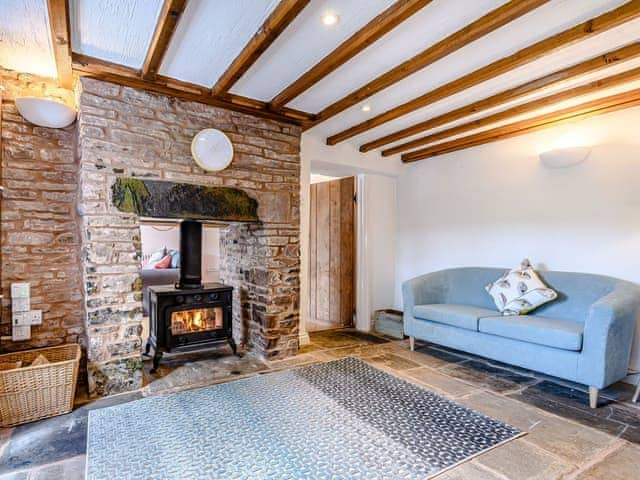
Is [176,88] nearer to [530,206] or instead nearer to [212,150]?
[212,150]

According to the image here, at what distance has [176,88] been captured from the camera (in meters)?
2.71

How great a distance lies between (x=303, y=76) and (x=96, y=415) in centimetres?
270

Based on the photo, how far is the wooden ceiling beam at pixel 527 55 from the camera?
1.77 metres

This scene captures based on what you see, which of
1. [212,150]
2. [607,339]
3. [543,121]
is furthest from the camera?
[543,121]

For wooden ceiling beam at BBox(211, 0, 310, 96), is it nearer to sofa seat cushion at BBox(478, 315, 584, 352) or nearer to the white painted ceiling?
the white painted ceiling

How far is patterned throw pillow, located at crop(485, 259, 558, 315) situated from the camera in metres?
3.06

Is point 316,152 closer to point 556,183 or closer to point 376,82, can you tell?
point 376,82

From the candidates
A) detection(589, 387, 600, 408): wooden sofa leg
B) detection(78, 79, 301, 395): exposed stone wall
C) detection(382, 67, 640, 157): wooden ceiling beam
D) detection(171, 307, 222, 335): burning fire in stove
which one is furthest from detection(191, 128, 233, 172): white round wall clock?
detection(589, 387, 600, 408): wooden sofa leg

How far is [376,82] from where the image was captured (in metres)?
2.59

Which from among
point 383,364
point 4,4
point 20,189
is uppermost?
point 4,4

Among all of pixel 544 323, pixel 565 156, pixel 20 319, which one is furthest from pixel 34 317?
pixel 565 156

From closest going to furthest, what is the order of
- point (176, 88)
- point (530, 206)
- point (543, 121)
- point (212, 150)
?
point (176, 88) < point (212, 150) < point (543, 121) < point (530, 206)

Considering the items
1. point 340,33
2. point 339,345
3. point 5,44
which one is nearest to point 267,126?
point 340,33

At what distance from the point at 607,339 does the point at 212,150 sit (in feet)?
10.7
